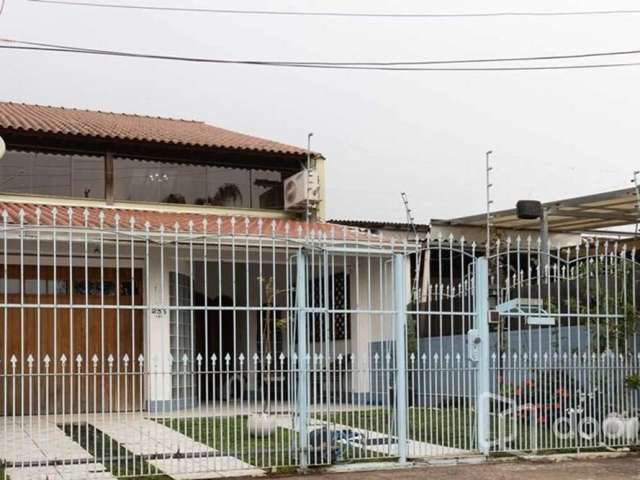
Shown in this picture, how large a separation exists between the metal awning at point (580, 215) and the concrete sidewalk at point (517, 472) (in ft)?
25.0

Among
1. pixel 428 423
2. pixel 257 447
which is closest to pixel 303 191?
pixel 428 423

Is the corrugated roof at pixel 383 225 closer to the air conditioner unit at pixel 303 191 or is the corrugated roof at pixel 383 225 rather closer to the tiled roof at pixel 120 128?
the tiled roof at pixel 120 128

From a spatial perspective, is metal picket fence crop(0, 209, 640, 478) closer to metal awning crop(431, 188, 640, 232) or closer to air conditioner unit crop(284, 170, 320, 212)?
metal awning crop(431, 188, 640, 232)

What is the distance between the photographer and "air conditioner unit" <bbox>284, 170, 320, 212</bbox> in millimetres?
16375

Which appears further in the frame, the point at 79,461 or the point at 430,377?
the point at 430,377

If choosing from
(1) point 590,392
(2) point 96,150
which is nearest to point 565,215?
(1) point 590,392

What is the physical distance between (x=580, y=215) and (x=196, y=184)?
7994mm

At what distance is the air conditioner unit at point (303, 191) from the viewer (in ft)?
53.7

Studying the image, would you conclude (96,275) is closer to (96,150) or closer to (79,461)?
(96,150)

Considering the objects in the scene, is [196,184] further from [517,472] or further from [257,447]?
[517,472]

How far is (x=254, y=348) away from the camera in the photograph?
17484mm

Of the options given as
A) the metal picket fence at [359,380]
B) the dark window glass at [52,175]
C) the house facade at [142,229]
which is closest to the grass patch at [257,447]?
the metal picket fence at [359,380]

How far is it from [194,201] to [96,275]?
2924 millimetres

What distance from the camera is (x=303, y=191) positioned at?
16.4m
